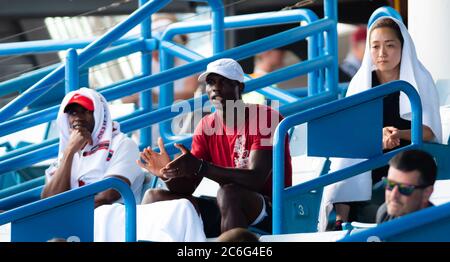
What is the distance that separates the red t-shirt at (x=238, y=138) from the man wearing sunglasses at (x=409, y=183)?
138 centimetres

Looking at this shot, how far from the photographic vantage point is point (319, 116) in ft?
19.1

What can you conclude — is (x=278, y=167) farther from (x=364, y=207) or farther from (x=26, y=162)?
(x=26, y=162)

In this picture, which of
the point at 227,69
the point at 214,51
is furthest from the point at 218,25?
the point at 227,69

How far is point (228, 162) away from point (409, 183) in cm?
186

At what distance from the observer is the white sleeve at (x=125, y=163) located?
6.69m

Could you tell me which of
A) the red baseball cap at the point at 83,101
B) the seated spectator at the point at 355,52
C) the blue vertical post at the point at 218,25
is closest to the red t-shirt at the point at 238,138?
the red baseball cap at the point at 83,101

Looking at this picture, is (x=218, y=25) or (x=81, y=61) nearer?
(x=81, y=61)

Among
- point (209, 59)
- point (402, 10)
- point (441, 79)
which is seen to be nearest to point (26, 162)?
point (209, 59)

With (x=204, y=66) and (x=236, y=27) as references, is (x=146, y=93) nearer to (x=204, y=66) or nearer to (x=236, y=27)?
(x=236, y=27)

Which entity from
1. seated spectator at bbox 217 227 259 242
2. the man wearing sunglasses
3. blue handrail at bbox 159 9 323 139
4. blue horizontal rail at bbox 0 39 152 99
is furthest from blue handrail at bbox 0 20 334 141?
the man wearing sunglasses

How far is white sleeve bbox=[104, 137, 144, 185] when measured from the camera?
6.69 metres

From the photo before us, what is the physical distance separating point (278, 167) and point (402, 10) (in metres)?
3.69

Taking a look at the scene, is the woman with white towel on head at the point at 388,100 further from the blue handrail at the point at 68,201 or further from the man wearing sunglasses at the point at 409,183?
the man wearing sunglasses at the point at 409,183
